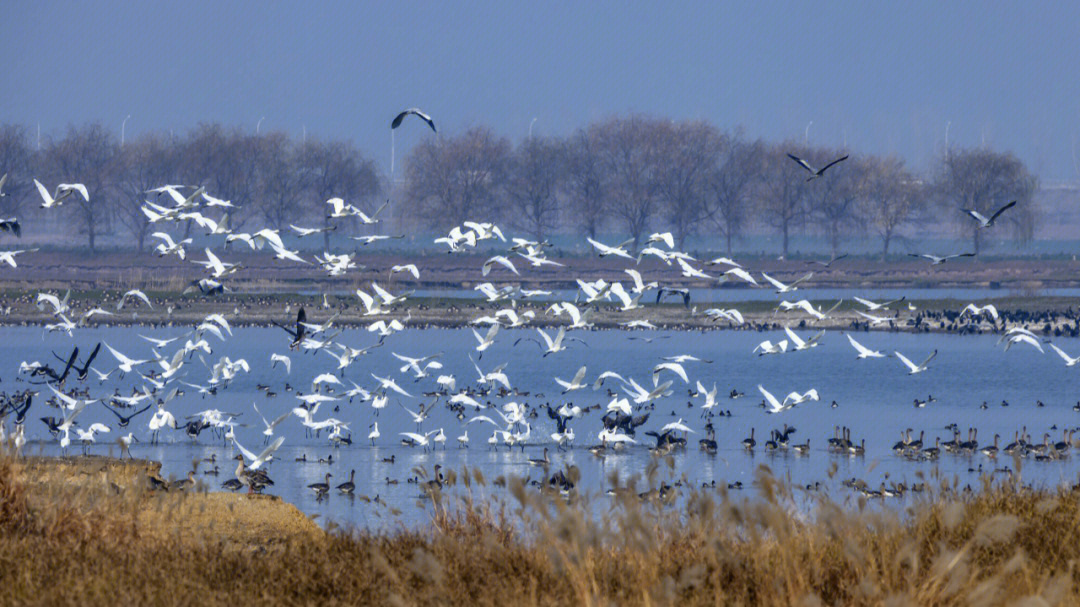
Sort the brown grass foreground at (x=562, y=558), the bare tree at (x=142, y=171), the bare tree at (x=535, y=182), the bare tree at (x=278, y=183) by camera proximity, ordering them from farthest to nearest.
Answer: the bare tree at (x=142, y=171)
the bare tree at (x=278, y=183)
the bare tree at (x=535, y=182)
the brown grass foreground at (x=562, y=558)

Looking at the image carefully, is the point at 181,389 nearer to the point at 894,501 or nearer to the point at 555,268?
the point at 894,501

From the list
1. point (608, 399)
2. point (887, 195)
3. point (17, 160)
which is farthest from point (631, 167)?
point (608, 399)

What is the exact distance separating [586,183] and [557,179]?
3.33 metres

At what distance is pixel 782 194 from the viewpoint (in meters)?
112

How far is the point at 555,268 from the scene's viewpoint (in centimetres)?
8369

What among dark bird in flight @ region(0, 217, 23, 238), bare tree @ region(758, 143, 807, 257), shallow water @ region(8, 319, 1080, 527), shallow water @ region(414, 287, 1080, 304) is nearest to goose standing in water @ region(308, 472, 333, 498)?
shallow water @ region(8, 319, 1080, 527)

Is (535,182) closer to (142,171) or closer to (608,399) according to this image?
(142,171)

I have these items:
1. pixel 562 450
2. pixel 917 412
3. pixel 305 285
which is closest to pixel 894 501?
pixel 562 450

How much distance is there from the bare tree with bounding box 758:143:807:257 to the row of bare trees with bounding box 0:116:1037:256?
0.18m

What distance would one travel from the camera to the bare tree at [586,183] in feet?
375

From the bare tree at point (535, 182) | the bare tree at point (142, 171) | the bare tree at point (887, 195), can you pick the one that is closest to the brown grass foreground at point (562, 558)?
the bare tree at point (887, 195)

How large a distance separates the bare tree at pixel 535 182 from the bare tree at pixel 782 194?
58.0ft

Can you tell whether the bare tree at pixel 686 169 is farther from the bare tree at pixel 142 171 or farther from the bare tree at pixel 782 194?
the bare tree at pixel 142 171

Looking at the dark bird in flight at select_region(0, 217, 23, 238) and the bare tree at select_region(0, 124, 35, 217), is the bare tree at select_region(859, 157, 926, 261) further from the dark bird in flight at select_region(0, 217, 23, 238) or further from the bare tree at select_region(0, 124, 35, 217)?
the dark bird in flight at select_region(0, 217, 23, 238)
